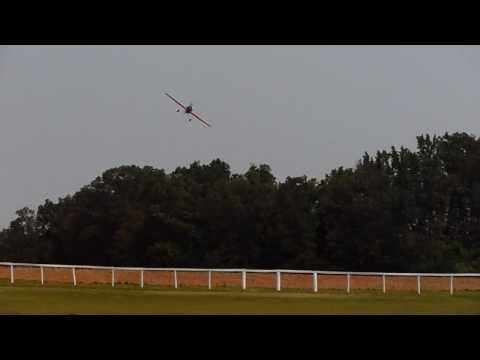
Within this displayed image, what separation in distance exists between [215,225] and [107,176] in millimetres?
7973

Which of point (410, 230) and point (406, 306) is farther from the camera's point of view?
point (410, 230)

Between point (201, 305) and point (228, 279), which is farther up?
point (201, 305)

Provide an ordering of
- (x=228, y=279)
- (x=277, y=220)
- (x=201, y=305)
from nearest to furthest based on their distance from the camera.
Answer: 1. (x=201, y=305)
2. (x=228, y=279)
3. (x=277, y=220)

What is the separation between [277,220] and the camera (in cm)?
4300

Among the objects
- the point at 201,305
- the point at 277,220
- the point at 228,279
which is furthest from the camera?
the point at 277,220

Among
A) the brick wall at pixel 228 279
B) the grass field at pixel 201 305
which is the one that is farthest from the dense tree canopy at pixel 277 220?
the grass field at pixel 201 305

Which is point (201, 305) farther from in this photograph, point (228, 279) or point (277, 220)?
point (277, 220)

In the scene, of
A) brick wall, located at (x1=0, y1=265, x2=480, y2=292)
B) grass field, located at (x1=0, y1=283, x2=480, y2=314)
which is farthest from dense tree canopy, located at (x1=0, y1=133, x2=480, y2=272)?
grass field, located at (x1=0, y1=283, x2=480, y2=314)

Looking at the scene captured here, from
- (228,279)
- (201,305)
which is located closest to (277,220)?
(228,279)

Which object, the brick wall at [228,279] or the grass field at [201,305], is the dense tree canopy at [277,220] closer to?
the brick wall at [228,279]

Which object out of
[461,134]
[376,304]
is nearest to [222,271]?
[376,304]
